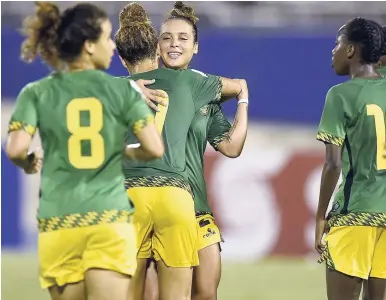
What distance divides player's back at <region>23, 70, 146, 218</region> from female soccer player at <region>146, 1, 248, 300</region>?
1.36 m

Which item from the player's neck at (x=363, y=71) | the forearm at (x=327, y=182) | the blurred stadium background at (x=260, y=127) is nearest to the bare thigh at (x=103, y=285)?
the forearm at (x=327, y=182)

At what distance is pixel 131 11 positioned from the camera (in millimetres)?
6406

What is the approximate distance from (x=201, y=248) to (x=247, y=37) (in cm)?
640

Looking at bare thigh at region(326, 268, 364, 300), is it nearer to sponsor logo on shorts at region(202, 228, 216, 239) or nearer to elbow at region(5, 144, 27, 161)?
sponsor logo on shorts at region(202, 228, 216, 239)

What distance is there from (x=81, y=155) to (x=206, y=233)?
168 centimetres

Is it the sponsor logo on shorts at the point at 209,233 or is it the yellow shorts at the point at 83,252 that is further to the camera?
the sponsor logo on shorts at the point at 209,233

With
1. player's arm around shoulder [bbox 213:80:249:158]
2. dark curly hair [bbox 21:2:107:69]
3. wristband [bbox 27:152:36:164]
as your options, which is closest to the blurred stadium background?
player's arm around shoulder [bbox 213:80:249:158]

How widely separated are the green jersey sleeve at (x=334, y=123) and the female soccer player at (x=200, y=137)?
2.15 ft

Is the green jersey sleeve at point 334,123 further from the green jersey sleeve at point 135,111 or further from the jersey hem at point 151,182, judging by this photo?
the green jersey sleeve at point 135,111

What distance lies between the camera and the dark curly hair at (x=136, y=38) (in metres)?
6.30

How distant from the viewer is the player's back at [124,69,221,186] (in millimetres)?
6133

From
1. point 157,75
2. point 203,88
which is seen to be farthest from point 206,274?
point 157,75

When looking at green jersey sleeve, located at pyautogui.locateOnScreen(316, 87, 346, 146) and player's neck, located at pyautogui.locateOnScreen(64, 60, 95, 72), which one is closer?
player's neck, located at pyautogui.locateOnScreen(64, 60, 95, 72)

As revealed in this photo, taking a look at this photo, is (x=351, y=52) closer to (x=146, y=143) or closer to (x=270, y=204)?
(x=146, y=143)
